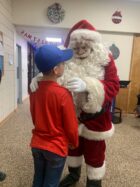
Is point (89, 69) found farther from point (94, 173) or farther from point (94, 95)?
point (94, 173)

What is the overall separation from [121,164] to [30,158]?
1.05m

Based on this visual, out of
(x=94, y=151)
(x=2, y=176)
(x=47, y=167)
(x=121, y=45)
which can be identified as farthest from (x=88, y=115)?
(x=121, y=45)

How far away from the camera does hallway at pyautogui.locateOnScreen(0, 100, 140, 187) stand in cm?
205

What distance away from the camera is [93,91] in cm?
141

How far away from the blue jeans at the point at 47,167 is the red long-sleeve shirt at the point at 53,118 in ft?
0.13

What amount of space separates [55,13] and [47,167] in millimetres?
3923

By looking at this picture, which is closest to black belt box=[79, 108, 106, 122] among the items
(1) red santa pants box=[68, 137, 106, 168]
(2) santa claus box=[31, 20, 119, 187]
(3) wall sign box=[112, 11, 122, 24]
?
(2) santa claus box=[31, 20, 119, 187]

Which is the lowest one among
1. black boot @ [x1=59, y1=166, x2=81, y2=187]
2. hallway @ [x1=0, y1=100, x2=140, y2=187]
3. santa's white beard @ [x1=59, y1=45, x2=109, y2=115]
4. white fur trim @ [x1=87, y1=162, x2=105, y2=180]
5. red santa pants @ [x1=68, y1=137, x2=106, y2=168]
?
hallway @ [x1=0, y1=100, x2=140, y2=187]

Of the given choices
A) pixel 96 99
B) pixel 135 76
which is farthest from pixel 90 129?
pixel 135 76

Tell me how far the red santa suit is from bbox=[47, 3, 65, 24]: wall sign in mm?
3135

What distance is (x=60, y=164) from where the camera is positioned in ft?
4.30

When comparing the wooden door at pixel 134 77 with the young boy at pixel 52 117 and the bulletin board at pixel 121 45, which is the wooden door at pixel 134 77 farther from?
→ the young boy at pixel 52 117

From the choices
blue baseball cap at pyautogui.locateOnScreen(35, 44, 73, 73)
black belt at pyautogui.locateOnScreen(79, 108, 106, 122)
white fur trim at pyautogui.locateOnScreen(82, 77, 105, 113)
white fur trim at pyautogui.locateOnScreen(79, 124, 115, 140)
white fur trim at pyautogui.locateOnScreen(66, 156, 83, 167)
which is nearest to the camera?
blue baseball cap at pyautogui.locateOnScreen(35, 44, 73, 73)

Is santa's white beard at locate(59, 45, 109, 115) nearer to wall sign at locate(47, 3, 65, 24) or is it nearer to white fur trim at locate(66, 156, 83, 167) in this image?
white fur trim at locate(66, 156, 83, 167)
